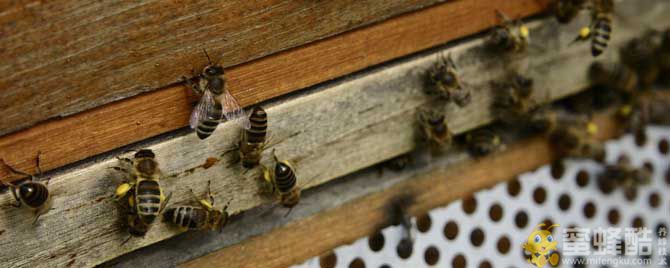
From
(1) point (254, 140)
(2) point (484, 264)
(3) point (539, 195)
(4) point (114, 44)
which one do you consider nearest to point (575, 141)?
(3) point (539, 195)

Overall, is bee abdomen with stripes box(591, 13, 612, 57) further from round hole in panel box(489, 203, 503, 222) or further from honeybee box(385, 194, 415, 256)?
honeybee box(385, 194, 415, 256)

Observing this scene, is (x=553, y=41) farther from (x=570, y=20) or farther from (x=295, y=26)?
(x=295, y=26)

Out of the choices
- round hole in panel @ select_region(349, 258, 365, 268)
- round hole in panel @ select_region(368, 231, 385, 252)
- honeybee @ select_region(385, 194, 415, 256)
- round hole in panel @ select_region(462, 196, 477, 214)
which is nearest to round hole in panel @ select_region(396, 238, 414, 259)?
honeybee @ select_region(385, 194, 415, 256)

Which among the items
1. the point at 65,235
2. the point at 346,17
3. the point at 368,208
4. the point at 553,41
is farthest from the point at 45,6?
the point at 553,41

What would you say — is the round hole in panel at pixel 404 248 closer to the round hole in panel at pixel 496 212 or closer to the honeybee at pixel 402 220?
the honeybee at pixel 402 220

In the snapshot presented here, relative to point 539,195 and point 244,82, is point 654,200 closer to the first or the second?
point 539,195

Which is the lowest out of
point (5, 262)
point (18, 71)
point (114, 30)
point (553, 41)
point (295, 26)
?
point (5, 262)
